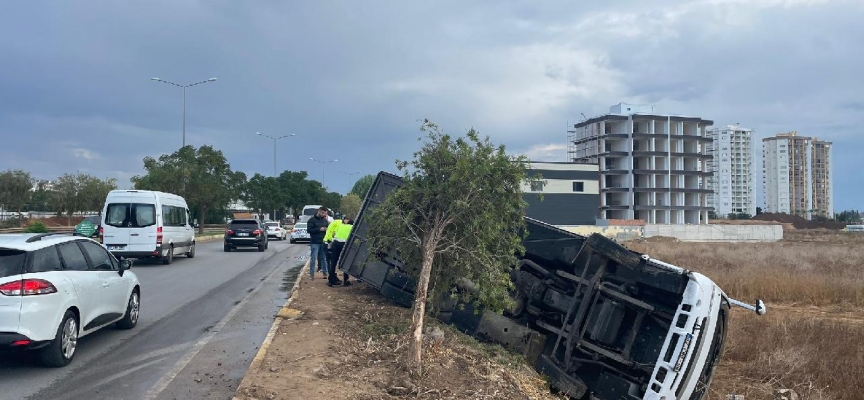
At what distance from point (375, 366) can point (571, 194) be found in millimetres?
75735

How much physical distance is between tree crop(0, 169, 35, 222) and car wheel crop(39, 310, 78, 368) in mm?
57743

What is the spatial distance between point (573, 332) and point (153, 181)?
39.8m

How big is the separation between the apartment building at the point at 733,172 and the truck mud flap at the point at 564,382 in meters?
147

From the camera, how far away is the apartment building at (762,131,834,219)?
495 ft

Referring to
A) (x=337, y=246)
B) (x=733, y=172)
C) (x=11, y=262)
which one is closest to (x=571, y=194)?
(x=337, y=246)

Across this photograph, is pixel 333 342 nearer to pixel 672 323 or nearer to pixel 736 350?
pixel 672 323

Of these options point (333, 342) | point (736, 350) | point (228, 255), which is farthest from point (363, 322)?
point (228, 255)

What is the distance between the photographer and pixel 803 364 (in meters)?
9.48

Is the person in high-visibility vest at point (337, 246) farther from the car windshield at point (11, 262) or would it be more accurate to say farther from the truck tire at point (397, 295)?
the car windshield at point (11, 262)

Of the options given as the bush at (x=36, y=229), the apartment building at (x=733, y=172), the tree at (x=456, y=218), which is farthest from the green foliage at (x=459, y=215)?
the apartment building at (x=733, y=172)

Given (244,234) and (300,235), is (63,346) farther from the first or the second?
(300,235)

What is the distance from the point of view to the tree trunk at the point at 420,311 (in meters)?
6.41

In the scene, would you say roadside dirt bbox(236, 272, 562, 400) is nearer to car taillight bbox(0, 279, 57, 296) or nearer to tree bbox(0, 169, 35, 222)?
car taillight bbox(0, 279, 57, 296)

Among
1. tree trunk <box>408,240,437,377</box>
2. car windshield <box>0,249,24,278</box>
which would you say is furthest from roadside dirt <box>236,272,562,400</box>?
Result: car windshield <box>0,249,24,278</box>
